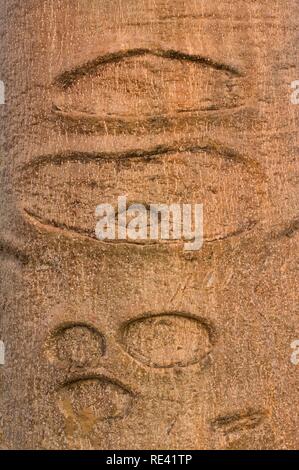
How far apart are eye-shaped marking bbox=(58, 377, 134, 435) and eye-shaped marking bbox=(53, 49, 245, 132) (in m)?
0.48

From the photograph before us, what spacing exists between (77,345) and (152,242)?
0.79 feet

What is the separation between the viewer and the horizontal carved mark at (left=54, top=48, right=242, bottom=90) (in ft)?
6.01

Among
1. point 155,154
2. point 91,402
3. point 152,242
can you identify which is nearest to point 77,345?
point 91,402

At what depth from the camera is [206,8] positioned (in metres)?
1.86

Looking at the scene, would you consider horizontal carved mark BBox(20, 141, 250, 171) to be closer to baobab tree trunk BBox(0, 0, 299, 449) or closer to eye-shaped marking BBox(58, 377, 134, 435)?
baobab tree trunk BBox(0, 0, 299, 449)

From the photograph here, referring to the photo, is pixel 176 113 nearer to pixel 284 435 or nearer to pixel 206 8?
pixel 206 8

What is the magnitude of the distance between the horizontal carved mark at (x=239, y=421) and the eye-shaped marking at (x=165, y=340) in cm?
Answer: 12

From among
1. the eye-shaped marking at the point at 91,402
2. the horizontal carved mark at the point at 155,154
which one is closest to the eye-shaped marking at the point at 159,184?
the horizontal carved mark at the point at 155,154

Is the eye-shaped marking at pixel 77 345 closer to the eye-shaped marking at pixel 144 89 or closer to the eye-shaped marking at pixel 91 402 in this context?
the eye-shaped marking at pixel 91 402

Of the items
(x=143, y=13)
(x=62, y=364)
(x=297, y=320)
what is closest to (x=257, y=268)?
(x=297, y=320)

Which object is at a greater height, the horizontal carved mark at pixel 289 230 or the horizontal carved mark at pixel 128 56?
the horizontal carved mark at pixel 128 56

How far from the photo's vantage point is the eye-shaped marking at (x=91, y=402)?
1.79 m

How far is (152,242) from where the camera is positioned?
1.80 m

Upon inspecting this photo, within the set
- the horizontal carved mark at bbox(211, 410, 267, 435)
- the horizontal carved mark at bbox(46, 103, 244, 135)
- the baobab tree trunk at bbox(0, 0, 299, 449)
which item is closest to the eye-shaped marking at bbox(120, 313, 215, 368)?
the baobab tree trunk at bbox(0, 0, 299, 449)
